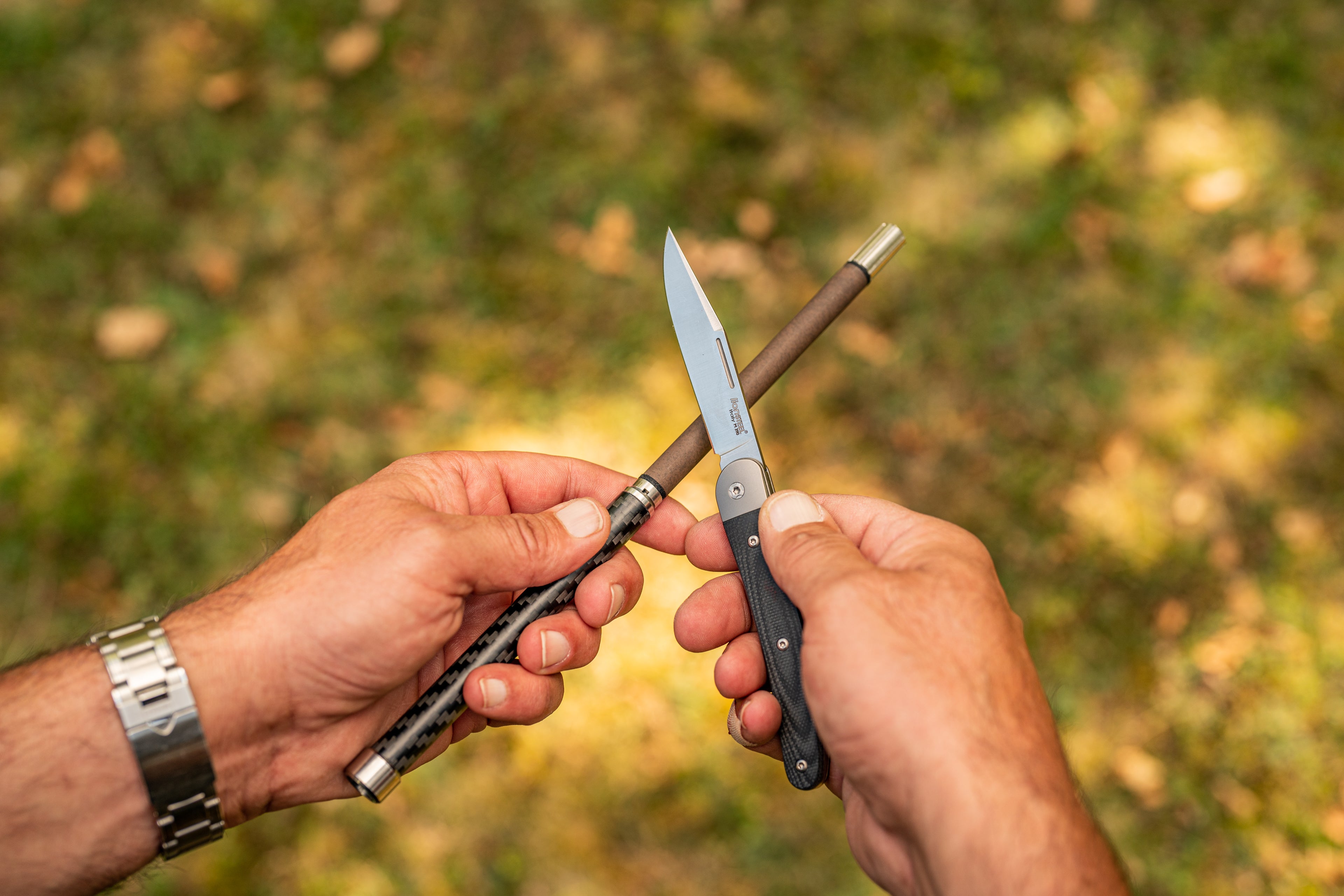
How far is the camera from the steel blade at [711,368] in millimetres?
2723

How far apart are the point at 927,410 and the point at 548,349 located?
1814 millimetres

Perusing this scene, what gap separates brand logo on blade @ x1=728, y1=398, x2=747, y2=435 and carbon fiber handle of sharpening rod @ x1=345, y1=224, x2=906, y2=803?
0.06 metres

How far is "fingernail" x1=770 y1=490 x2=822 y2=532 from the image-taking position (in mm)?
2545

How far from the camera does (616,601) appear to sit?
9.21 ft

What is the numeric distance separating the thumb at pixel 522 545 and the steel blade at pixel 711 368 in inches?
18.0

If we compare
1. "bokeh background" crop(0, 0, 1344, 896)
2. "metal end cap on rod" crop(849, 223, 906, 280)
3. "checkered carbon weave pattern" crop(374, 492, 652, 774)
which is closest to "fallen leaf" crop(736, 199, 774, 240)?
"bokeh background" crop(0, 0, 1344, 896)

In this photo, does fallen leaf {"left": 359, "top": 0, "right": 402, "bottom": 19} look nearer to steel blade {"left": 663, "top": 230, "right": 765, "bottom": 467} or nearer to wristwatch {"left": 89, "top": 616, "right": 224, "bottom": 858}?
steel blade {"left": 663, "top": 230, "right": 765, "bottom": 467}

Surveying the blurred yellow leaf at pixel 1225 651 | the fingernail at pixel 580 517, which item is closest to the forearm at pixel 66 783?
the fingernail at pixel 580 517

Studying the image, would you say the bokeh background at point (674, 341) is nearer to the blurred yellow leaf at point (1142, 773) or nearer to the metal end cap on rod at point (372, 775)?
the blurred yellow leaf at point (1142, 773)

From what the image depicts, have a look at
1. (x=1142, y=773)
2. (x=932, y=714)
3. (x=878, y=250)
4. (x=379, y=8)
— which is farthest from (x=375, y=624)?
(x=379, y=8)

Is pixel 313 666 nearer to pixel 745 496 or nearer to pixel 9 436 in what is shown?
pixel 745 496

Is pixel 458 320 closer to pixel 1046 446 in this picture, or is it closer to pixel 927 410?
pixel 927 410

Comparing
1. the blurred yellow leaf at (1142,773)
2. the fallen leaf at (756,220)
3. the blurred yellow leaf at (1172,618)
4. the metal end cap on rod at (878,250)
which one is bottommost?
the blurred yellow leaf at (1142,773)

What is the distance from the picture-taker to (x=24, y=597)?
379 cm
